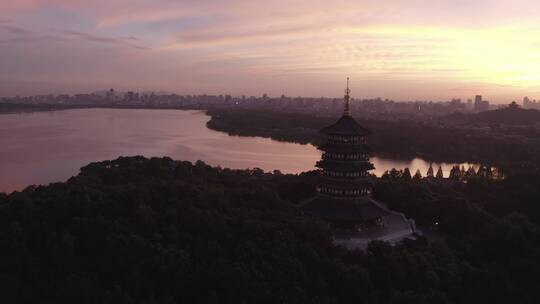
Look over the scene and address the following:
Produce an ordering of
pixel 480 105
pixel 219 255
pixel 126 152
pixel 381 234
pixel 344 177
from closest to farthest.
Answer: pixel 219 255 < pixel 381 234 < pixel 344 177 < pixel 126 152 < pixel 480 105

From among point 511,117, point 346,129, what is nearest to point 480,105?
point 511,117

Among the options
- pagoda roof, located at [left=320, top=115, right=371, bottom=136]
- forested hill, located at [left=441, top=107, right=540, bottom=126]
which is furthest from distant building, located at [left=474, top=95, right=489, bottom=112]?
pagoda roof, located at [left=320, top=115, right=371, bottom=136]

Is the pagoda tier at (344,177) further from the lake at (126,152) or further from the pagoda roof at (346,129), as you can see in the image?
the lake at (126,152)


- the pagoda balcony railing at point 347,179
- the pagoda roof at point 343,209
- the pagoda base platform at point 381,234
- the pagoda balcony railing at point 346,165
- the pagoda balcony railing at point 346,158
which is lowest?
the pagoda base platform at point 381,234

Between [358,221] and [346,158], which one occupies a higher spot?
[346,158]

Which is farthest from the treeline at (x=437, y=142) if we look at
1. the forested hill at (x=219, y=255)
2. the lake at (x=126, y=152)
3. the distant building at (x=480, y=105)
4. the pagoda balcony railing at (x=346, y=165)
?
the distant building at (x=480, y=105)

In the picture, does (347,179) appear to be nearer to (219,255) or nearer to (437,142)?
(219,255)

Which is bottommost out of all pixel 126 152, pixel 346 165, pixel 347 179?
pixel 126 152
